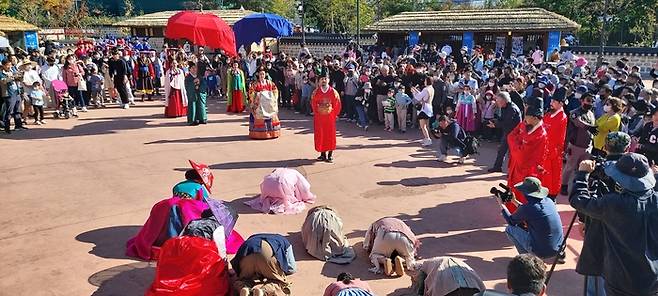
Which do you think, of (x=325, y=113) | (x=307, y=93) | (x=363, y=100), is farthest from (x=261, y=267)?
(x=307, y=93)

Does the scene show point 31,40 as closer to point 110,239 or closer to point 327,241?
point 110,239

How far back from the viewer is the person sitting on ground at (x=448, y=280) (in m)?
4.21

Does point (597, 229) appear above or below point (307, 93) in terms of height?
below

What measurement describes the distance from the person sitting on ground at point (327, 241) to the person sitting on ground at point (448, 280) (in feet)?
4.17

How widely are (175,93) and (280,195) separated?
7.77 metres

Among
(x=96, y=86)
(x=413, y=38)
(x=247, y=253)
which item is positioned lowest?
(x=247, y=253)

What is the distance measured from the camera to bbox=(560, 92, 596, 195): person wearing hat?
7.43 metres

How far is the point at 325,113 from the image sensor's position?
9344 mm

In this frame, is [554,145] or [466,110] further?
[466,110]

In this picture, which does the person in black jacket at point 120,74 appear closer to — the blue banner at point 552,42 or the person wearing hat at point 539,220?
the person wearing hat at point 539,220

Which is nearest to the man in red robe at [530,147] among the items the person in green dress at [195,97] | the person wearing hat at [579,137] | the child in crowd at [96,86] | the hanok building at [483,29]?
the person wearing hat at [579,137]

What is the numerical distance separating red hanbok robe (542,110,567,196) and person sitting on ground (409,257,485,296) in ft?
9.16

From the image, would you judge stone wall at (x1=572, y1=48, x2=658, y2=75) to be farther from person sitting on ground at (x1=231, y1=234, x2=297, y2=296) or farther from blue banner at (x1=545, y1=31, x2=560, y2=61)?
person sitting on ground at (x1=231, y1=234, x2=297, y2=296)

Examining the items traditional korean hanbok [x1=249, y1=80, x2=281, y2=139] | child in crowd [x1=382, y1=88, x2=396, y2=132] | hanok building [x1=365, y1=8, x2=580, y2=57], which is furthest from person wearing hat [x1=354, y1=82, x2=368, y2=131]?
hanok building [x1=365, y1=8, x2=580, y2=57]
